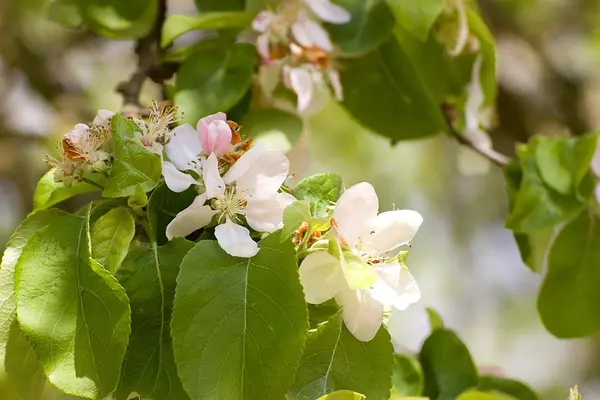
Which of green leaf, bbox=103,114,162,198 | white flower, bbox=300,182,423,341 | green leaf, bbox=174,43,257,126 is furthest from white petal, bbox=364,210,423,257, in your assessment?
green leaf, bbox=174,43,257,126

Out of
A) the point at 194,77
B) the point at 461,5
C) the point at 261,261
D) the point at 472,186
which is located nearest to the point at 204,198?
the point at 261,261

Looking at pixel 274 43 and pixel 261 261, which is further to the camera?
pixel 274 43

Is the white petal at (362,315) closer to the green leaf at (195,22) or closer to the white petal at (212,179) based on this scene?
the white petal at (212,179)

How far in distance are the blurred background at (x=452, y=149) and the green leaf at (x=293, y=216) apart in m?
0.25

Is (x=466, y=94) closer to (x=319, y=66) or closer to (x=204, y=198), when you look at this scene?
(x=319, y=66)

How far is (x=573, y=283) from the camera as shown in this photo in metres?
0.56

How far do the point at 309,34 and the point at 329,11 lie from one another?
0.09 ft

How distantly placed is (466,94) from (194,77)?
0.86 ft

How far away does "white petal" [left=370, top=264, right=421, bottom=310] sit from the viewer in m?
0.33

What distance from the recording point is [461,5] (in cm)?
59

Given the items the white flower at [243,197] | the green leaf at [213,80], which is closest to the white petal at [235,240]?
the white flower at [243,197]

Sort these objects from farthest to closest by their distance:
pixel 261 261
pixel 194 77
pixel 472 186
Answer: pixel 472 186
pixel 194 77
pixel 261 261

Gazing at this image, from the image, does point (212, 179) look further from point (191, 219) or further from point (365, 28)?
point (365, 28)

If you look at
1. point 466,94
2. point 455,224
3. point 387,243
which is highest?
point 387,243
